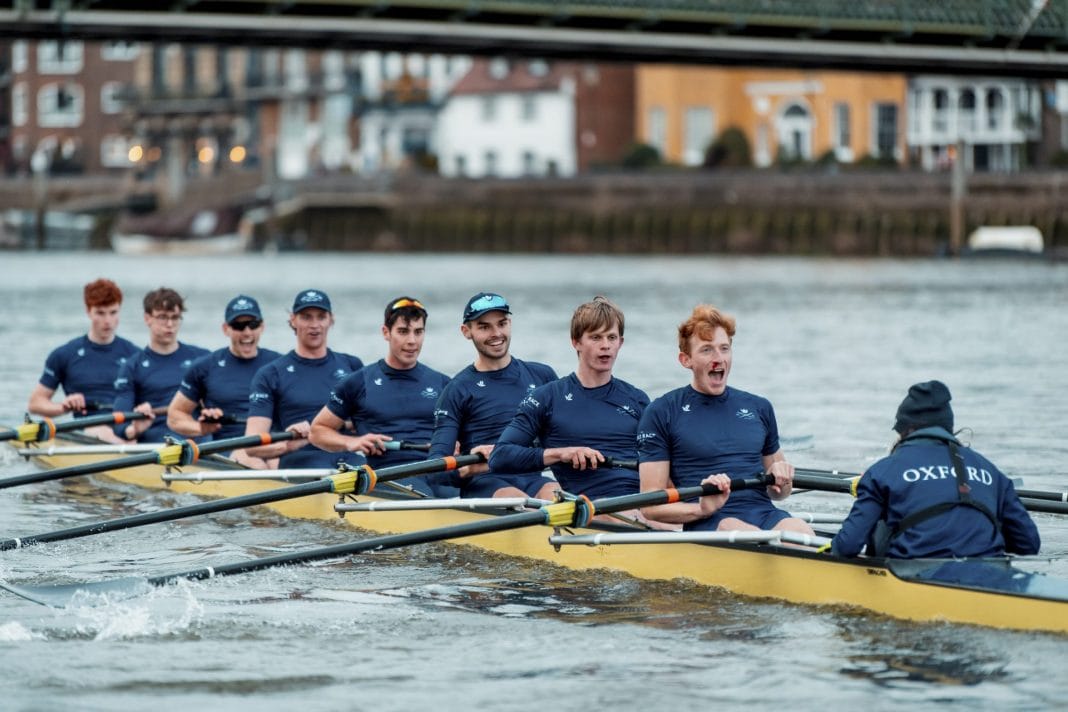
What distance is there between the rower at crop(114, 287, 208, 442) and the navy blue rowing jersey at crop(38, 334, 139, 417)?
0.78 metres

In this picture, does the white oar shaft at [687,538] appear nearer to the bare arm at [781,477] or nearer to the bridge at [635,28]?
the bare arm at [781,477]

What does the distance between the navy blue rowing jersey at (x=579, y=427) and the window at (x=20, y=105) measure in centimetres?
8500

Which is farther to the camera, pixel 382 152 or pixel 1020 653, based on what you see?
pixel 382 152

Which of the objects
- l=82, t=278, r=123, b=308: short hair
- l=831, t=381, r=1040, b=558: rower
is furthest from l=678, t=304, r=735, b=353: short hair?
l=82, t=278, r=123, b=308: short hair

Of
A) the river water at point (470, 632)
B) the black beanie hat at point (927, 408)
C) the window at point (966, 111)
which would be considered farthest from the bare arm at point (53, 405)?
the window at point (966, 111)

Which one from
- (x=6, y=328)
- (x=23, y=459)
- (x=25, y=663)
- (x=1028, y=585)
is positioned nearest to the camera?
(x=1028, y=585)

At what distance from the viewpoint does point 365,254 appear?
7000 cm

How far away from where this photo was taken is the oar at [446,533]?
32.3 ft

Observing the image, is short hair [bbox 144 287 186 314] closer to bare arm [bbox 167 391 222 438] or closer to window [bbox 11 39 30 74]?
bare arm [bbox 167 391 222 438]

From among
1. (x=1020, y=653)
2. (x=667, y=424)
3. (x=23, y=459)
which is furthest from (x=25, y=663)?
(x=23, y=459)

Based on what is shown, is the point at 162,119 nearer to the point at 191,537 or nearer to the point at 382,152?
the point at 382,152

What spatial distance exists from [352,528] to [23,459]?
588 centimetres

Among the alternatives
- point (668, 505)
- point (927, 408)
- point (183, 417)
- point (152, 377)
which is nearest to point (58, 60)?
point (152, 377)

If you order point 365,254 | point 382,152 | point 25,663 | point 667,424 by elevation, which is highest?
point 382,152
